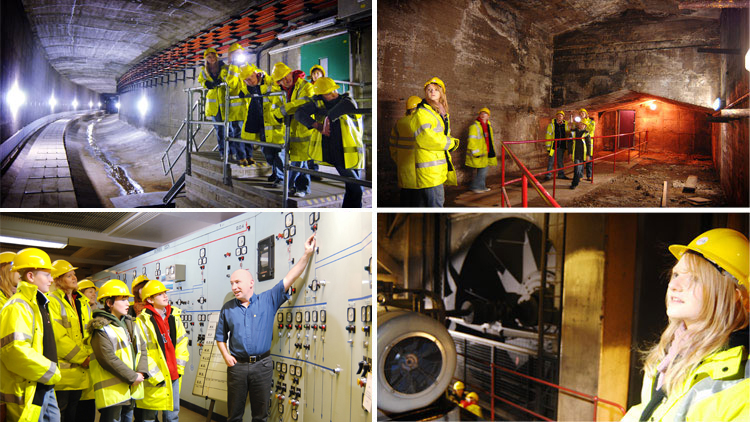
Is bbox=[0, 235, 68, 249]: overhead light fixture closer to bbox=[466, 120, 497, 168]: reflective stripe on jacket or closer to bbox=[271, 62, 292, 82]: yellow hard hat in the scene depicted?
bbox=[271, 62, 292, 82]: yellow hard hat

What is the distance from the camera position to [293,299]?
259 cm

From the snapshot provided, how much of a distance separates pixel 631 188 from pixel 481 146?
0.79 meters

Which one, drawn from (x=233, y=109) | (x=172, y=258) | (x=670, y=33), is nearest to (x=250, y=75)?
(x=233, y=109)

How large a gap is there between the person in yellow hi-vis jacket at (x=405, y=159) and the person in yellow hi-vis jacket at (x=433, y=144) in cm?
3

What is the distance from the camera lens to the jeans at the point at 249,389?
2564mm

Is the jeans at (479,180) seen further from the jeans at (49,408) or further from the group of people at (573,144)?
the jeans at (49,408)

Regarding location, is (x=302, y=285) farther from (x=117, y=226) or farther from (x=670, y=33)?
(x=670, y=33)

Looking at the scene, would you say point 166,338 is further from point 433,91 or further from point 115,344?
point 433,91

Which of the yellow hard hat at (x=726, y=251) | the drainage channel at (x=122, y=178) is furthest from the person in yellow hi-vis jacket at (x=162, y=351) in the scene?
the yellow hard hat at (x=726, y=251)

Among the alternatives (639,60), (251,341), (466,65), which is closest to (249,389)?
(251,341)

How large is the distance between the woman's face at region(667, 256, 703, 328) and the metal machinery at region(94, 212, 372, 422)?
1407mm

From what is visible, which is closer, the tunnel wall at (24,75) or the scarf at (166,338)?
the tunnel wall at (24,75)

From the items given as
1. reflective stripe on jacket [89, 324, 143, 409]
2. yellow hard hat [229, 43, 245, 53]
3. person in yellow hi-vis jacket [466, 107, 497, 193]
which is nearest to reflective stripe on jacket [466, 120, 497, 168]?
person in yellow hi-vis jacket [466, 107, 497, 193]

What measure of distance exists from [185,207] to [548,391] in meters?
2.23
